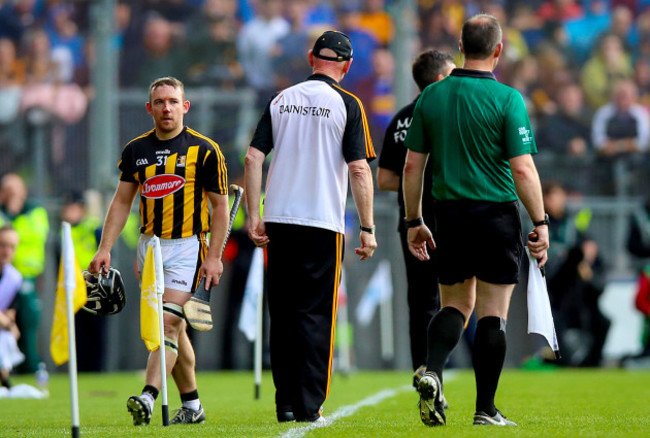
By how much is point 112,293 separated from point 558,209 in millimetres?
8372

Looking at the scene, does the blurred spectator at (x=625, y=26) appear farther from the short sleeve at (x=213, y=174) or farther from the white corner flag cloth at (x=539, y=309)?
the white corner flag cloth at (x=539, y=309)

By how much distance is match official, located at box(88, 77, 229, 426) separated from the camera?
6582 mm

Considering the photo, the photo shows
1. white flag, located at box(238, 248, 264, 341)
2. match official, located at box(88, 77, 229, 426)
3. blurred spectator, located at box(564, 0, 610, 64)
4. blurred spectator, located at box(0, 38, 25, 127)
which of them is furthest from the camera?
blurred spectator, located at box(564, 0, 610, 64)

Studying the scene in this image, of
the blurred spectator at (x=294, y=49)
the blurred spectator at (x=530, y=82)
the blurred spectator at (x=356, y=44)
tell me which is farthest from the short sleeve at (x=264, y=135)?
the blurred spectator at (x=530, y=82)

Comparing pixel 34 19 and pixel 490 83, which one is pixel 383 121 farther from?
pixel 490 83

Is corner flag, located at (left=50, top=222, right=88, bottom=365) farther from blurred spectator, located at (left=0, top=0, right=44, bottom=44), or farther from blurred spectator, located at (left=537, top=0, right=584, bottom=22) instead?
blurred spectator, located at (left=537, top=0, right=584, bottom=22)

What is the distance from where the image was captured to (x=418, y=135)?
5.86 metres

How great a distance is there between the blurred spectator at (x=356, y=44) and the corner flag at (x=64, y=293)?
11858 mm

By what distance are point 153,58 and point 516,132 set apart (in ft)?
41.5

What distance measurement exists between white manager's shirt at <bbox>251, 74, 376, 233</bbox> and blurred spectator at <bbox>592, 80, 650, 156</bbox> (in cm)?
1021

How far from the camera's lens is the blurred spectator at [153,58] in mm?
17359

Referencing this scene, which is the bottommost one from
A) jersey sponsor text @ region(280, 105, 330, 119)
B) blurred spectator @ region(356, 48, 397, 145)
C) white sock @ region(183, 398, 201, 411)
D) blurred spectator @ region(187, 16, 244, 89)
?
white sock @ region(183, 398, 201, 411)

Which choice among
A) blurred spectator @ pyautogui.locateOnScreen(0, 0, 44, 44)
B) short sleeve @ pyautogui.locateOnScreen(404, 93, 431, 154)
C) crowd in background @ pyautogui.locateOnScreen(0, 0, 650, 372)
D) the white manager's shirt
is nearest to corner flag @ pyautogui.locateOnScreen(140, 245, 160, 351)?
the white manager's shirt

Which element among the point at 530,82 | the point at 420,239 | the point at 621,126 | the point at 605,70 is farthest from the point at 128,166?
the point at 605,70
